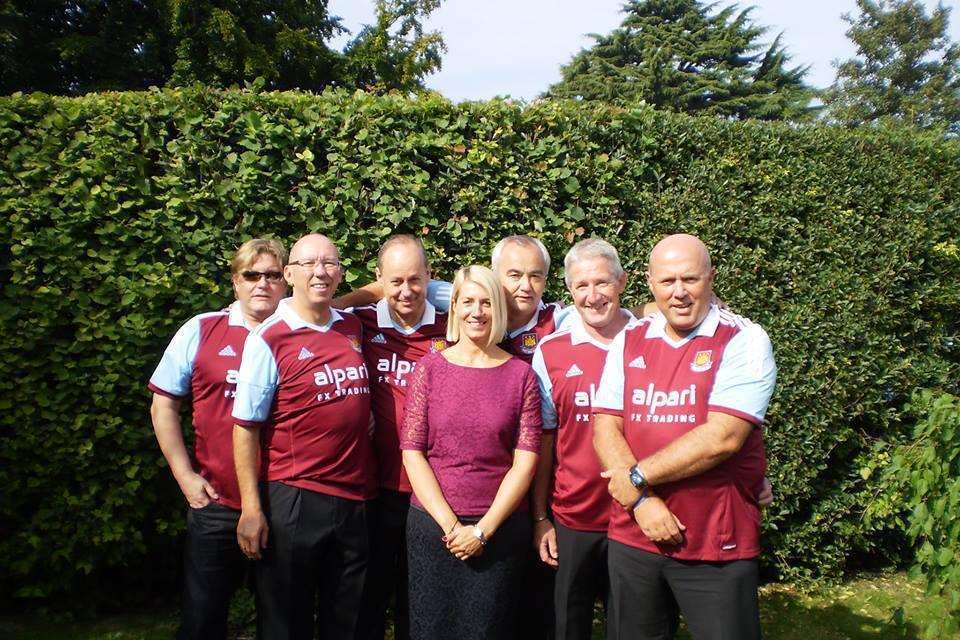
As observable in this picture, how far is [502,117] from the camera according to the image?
4547 millimetres

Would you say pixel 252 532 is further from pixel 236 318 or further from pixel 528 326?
pixel 528 326

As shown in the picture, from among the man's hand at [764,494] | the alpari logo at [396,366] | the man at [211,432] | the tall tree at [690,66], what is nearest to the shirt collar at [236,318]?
the man at [211,432]

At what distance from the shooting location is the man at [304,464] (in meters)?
2.99

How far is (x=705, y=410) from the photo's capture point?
2705 mm

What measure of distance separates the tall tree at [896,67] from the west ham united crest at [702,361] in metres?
33.1

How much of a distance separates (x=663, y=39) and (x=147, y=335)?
29.0m

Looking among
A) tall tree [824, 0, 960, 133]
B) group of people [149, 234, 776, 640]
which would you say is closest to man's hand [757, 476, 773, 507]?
group of people [149, 234, 776, 640]

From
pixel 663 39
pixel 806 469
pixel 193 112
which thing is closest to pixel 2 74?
pixel 193 112

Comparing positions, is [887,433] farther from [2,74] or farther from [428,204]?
[2,74]

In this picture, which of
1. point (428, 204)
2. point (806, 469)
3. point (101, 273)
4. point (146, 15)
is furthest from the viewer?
point (146, 15)

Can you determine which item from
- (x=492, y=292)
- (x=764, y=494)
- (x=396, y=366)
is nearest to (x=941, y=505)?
(x=764, y=494)

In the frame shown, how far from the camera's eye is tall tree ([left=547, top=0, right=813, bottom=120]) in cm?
2811

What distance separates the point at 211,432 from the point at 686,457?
2.07 m

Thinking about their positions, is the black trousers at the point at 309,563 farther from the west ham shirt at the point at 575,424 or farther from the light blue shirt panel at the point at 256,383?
the west ham shirt at the point at 575,424
